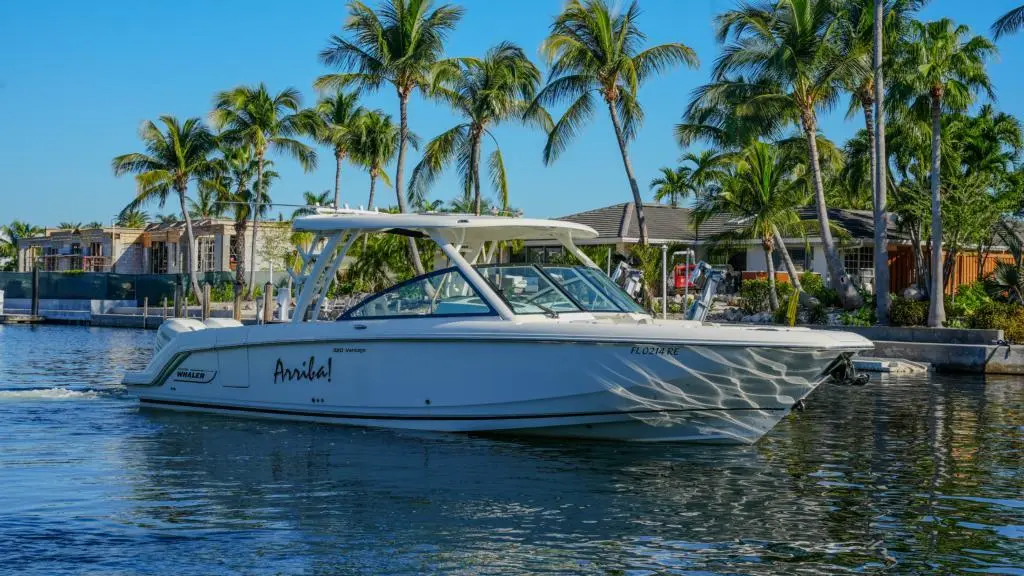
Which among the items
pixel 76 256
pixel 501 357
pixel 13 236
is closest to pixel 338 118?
pixel 76 256

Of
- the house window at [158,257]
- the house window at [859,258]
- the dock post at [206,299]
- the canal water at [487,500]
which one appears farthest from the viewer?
the house window at [158,257]

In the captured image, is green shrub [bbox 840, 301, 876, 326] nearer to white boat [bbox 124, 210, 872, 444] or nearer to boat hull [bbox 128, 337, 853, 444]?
white boat [bbox 124, 210, 872, 444]

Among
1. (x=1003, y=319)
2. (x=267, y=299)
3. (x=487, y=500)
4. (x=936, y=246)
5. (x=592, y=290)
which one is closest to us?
(x=487, y=500)

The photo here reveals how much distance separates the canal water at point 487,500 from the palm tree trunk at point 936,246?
11982 millimetres

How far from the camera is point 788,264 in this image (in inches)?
1182

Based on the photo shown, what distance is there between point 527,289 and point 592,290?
2.30ft

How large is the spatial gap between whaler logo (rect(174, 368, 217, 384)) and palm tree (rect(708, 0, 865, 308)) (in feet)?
65.3

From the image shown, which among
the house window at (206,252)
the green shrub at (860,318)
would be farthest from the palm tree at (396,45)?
the house window at (206,252)

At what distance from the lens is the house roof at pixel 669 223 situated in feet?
125

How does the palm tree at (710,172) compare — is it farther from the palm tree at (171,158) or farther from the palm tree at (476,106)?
the palm tree at (171,158)

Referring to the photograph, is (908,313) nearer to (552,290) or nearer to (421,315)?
(552,290)

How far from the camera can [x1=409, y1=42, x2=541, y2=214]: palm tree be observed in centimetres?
3431

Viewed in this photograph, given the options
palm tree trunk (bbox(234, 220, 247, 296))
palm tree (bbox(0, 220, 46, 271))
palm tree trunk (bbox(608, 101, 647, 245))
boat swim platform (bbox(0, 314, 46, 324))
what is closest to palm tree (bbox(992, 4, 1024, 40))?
palm tree trunk (bbox(608, 101, 647, 245))

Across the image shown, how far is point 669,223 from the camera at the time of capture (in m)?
44.3
